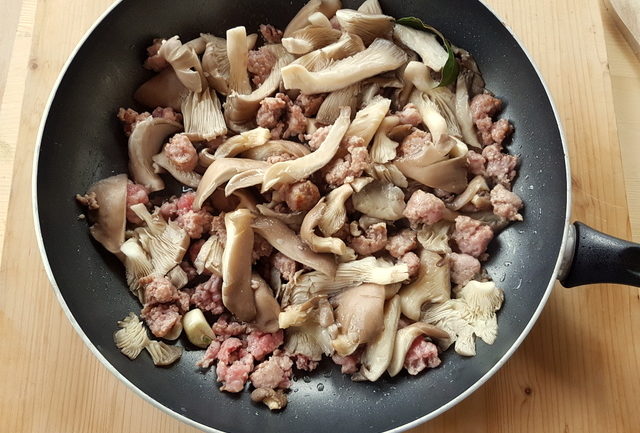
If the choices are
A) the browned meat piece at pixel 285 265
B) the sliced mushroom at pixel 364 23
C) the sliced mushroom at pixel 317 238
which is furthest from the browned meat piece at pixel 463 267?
the sliced mushroom at pixel 364 23

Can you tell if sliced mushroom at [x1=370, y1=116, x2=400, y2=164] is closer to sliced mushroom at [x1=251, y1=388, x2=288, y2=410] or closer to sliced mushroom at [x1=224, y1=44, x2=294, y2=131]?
sliced mushroom at [x1=224, y1=44, x2=294, y2=131]

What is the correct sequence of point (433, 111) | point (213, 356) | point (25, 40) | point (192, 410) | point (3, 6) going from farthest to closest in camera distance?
1. point (3, 6)
2. point (25, 40)
3. point (433, 111)
4. point (213, 356)
5. point (192, 410)

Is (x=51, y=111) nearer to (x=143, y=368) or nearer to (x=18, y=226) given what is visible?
(x=18, y=226)

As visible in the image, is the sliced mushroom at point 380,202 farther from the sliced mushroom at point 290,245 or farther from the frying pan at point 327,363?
the frying pan at point 327,363

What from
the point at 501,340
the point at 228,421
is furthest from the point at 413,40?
the point at 228,421

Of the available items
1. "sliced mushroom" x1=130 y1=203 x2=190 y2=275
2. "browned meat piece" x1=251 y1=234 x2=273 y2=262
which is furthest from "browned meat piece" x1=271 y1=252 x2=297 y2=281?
"sliced mushroom" x1=130 y1=203 x2=190 y2=275

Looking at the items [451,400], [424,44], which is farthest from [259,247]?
[424,44]
